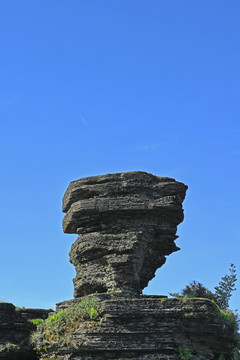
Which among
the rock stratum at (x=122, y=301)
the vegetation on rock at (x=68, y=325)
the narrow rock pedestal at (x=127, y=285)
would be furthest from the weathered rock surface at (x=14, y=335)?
the narrow rock pedestal at (x=127, y=285)

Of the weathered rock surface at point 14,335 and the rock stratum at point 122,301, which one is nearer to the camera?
the rock stratum at point 122,301

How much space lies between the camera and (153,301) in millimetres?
20719

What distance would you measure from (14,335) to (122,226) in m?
6.47

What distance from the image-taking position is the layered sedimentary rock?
22.7m

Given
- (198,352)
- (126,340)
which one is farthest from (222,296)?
(126,340)

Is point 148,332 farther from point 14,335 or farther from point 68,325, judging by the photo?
point 14,335

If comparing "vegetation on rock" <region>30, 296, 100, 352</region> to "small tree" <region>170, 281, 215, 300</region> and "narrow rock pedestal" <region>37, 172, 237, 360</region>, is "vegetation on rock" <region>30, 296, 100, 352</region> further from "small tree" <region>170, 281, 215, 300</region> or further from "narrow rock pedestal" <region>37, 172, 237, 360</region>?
"small tree" <region>170, 281, 215, 300</region>

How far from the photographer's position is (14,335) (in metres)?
23.3

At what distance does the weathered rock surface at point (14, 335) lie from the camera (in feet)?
74.5

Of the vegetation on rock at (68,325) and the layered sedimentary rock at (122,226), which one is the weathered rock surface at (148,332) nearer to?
the vegetation on rock at (68,325)

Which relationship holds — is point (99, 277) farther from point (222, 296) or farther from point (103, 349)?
point (222, 296)

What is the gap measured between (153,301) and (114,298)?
5.27 ft

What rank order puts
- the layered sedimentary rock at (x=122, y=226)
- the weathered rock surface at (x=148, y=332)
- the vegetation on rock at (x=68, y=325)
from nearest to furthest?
the weathered rock surface at (x=148, y=332), the vegetation on rock at (x=68, y=325), the layered sedimentary rock at (x=122, y=226)

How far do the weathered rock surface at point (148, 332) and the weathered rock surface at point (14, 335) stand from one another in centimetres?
242
